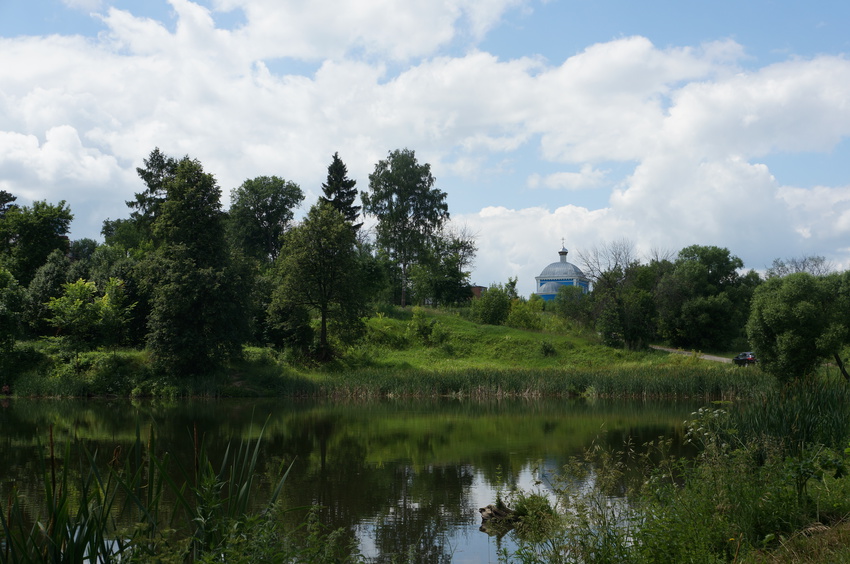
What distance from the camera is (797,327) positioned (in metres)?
27.5

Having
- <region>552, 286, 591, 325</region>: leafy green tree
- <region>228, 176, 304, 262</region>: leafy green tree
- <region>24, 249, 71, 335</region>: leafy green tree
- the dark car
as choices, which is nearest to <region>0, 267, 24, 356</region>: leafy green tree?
<region>24, 249, 71, 335</region>: leafy green tree

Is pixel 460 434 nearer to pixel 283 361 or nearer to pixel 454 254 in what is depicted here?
pixel 283 361

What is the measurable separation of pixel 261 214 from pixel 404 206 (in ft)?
45.4

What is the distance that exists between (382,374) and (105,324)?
13969mm

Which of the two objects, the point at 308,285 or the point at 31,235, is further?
the point at 31,235

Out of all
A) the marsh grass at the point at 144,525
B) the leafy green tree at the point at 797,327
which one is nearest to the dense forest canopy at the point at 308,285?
the leafy green tree at the point at 797,327

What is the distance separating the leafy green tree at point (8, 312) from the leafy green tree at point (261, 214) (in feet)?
84.4

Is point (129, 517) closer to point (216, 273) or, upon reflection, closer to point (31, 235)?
point (216, 273)

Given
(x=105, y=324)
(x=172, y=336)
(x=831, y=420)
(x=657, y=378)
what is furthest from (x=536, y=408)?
(x=105, y=324)

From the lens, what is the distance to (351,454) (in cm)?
1727

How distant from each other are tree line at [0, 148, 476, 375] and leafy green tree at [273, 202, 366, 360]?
7cm

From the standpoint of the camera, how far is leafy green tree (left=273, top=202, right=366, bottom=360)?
39812 millimetres

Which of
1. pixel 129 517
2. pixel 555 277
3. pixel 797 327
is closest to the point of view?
pixel 129 517

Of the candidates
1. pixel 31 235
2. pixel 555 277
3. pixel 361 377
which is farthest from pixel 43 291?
pixel 555 277
